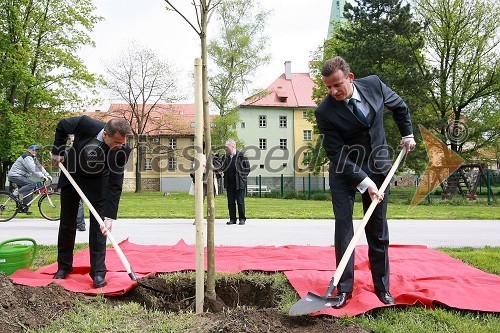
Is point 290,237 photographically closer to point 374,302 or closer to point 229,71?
point 374,302

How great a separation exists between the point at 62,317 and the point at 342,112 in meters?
2.54

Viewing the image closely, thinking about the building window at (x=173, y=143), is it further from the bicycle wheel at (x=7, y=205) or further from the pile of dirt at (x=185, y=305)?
the pile of dirt at (x=185, y=305)

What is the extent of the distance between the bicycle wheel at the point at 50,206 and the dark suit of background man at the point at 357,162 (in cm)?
831

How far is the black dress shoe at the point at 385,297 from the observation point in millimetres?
3439

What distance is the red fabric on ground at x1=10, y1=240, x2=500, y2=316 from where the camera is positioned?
3.53 meters

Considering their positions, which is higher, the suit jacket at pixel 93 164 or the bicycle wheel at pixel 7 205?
the suit jacket at pixel 93 164

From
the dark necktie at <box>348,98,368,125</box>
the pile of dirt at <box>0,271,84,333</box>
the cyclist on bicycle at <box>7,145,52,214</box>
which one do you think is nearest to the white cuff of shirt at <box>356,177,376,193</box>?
the dark necktie at <box>348,98,368,125</box>

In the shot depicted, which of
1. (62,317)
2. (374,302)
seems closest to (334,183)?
(374,302)

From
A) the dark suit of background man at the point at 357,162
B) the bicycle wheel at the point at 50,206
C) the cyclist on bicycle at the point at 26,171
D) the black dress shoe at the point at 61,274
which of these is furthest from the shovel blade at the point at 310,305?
the cyclist on bicycle at the point at 26,171

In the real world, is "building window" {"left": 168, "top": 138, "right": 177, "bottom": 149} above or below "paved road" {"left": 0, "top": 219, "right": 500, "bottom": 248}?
above

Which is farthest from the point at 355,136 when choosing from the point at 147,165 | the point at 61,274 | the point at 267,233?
the point at 147,165

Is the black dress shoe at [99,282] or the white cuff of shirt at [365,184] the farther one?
the black dress shoe at [99,282]

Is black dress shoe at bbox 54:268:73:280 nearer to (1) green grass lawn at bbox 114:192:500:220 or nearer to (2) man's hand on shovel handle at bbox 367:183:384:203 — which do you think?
(2) man's hand on shovel handle at bbox 367:183:384:203

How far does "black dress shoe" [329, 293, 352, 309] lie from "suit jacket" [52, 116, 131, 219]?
2.17 meters
